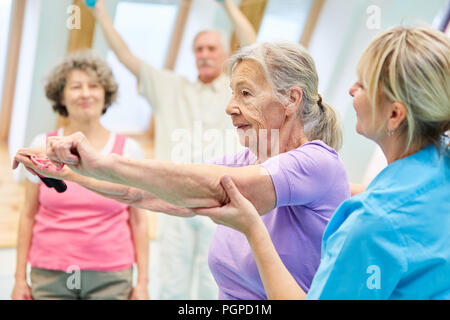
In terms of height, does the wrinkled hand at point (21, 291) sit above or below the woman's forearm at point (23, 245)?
below

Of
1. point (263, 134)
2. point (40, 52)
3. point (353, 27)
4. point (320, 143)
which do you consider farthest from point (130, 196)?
point (353, 27)

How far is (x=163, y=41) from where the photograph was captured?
4.36 meters

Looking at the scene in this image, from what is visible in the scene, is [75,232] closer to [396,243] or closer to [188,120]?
[188,120]

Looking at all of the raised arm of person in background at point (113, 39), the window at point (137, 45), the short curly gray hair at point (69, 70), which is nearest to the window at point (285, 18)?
the window at point (137, 45)

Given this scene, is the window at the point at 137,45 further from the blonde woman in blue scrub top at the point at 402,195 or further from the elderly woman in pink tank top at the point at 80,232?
the blonde woman in blue scrub top at the point at 402,195

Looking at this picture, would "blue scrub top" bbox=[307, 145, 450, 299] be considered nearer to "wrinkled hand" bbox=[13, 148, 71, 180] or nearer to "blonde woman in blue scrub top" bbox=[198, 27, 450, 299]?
"blonde woman in blue scrub top" bbox=[198, 27, 450, 299]

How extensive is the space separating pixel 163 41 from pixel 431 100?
3.64 meters

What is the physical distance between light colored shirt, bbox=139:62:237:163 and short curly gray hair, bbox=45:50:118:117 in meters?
0.65

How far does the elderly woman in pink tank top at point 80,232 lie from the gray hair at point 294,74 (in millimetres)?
907

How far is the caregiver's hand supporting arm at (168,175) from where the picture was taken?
953 millimetres

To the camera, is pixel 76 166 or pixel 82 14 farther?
pixel 82 14

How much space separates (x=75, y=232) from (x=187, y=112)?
1.05 m

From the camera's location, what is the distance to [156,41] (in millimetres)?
4344
